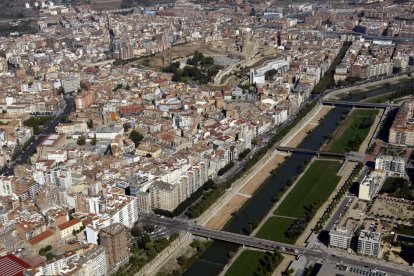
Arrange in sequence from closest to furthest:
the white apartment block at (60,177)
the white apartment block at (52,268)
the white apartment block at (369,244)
Result: 1. the white apartment block at (52,268)
2. the white apartment block at (369,244)
3. the white apartment block at (60,177)

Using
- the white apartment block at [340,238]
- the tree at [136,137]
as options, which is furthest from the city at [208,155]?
the tree at [136,137]

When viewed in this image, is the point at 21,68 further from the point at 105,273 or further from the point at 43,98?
the point at 105,273

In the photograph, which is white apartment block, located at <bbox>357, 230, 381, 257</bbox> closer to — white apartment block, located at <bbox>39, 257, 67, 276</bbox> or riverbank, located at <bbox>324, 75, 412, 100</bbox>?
white apartment block, located at <bbox>39, 257, 67, 276</bbox>

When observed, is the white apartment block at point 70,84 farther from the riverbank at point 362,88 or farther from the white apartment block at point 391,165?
the white apartment block at point 391,165

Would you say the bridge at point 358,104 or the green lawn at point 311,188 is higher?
the bridge at point 358,104

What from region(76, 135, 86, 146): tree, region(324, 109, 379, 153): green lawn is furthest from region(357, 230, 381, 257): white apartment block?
region(76, 135, 86, 146): tree

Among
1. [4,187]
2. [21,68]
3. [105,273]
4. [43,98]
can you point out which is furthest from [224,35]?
[105,273]

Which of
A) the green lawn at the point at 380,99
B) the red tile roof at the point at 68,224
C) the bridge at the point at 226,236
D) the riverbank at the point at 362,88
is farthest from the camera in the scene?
the riverbank at the point at 362,88

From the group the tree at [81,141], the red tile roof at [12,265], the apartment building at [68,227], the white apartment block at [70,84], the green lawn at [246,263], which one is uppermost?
the white apartment block at [70,84]
